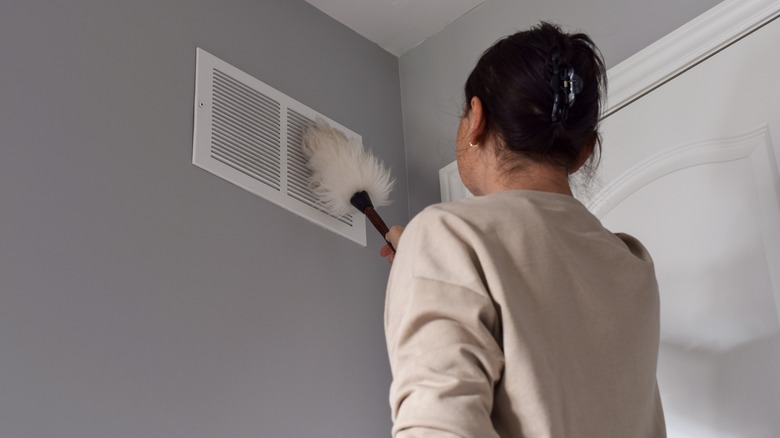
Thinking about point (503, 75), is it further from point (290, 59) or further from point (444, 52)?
point (444, 52)

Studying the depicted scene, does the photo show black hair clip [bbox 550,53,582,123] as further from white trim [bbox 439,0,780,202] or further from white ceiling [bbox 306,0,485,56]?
white ceiling [bbox 306,0,485,56]

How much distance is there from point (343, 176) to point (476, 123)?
29.2 inches

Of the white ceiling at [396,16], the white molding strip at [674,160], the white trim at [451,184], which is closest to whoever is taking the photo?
the white molding strip at [674,160]

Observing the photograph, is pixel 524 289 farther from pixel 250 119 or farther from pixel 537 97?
pixel 250 119

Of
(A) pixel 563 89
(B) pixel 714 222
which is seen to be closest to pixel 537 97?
(A) pixel 563 89

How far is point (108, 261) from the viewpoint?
56.7 inches

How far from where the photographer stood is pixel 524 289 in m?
0.91

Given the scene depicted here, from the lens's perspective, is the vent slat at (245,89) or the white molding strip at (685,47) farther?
the vent slat at (245,89)

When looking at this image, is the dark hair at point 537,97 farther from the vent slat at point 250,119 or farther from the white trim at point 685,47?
the vent slat at point 250,119

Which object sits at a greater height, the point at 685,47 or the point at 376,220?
the point at 685,47

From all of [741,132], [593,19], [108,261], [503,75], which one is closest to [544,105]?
[503,75]

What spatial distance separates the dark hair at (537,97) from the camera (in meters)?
1.01

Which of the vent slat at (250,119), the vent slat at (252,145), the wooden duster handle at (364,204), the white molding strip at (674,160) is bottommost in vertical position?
the white molding strip at (674,160)

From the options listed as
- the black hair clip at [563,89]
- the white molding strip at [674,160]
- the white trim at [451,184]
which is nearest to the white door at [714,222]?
the white molding strip at [674,160]
